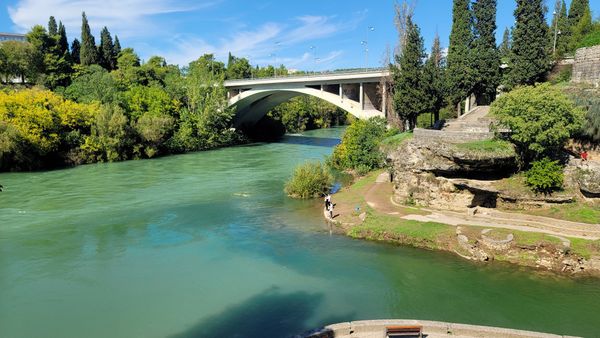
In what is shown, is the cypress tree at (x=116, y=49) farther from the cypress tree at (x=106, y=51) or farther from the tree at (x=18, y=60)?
the tree at (x=18, y=60)

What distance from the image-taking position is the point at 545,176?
20.0 m

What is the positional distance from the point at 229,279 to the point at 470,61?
25.7 metres

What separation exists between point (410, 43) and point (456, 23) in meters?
6.11

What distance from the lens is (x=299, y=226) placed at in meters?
22.6

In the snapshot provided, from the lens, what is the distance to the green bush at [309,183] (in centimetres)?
2827

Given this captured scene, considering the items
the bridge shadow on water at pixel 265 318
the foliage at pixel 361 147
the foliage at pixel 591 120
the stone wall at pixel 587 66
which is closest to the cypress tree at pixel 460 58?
the foliage at pixel 361 147

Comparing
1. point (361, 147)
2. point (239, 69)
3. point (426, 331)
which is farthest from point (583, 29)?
point (239, 69)

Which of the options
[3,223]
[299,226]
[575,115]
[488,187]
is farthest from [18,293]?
[575,115]

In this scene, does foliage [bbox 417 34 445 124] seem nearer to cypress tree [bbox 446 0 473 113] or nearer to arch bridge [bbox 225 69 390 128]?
cypress tree [bbox 446 0 473 113]

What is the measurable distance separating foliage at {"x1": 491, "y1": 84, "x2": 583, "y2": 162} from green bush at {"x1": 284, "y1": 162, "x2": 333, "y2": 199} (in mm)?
11801

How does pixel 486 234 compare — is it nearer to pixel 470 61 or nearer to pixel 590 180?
pixel 590 180

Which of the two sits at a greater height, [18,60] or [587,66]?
[18,60]

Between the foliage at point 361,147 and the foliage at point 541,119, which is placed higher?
the foliage at point 541,119

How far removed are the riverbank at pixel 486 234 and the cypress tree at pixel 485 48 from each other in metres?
15.3
